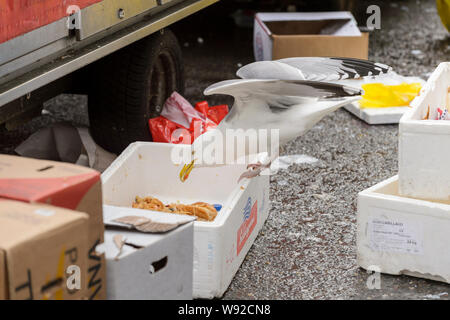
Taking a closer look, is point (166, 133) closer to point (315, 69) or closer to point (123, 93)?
point (123, 93)

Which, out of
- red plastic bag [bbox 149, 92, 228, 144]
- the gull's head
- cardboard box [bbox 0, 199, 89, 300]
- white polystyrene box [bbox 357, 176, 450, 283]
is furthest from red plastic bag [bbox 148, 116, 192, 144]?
cardboard box [bbox 0, 199, 89, 300]

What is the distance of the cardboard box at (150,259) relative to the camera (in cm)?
180

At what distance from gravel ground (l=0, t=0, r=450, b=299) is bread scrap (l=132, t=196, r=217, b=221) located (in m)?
0.24

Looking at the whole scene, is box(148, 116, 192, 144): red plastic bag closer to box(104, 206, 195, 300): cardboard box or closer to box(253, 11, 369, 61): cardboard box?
box(104, 206, 195, 300): cardboard box

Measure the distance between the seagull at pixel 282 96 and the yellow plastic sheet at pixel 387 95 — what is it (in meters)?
1.86

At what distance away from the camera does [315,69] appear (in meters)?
2.60

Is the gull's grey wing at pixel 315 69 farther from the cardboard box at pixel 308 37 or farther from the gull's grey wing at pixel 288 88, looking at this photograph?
the cardboard box at pixel 308 37

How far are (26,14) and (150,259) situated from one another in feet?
3.45

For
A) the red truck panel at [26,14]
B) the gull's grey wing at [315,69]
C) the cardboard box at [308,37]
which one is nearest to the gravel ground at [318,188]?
the cardboard box at [308,37]

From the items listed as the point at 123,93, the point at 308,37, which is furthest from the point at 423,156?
the point at 308,37

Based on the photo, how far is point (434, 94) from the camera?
2791mm

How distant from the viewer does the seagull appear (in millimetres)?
2486
